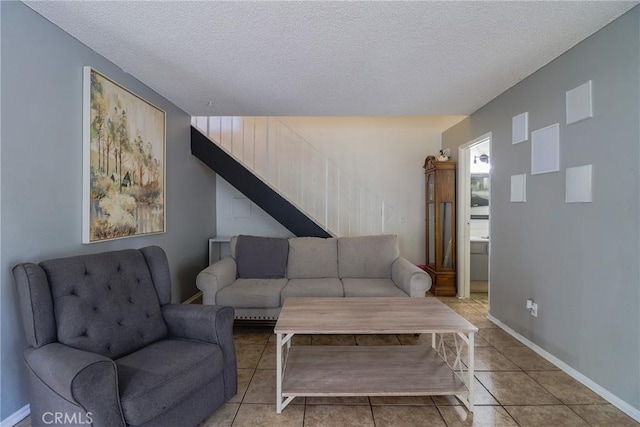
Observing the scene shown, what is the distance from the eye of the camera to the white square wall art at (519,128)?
2.78 meters

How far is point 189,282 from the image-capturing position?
3.87 metres

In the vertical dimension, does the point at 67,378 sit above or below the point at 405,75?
below

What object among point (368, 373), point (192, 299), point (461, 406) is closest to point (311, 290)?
point (368, 373)

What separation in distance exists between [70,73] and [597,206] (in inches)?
145

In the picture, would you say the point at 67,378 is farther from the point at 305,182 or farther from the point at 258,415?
the point at 305,182

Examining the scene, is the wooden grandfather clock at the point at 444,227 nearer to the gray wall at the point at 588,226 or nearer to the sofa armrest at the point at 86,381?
the gray wall at the point at 588,226

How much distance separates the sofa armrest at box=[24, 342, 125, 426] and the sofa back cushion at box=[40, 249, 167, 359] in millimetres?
214

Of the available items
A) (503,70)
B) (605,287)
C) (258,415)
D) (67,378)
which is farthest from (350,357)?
(503,70)

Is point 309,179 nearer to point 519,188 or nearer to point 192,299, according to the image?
point 192,299

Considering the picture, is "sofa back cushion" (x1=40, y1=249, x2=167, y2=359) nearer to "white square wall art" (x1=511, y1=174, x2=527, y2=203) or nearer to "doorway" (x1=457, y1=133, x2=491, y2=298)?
"white square wall art" (x1=511, y1=174, x2=527, y2=203)

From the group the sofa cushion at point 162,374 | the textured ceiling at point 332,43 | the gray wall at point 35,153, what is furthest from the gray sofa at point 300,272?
the textured ceiling at point 332,43

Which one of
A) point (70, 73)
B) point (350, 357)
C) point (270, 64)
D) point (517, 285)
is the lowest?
point (350, 357)

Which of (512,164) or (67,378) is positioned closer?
(67,378)

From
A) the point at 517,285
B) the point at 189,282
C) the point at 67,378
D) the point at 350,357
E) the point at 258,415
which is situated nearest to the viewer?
the point at 67,378
